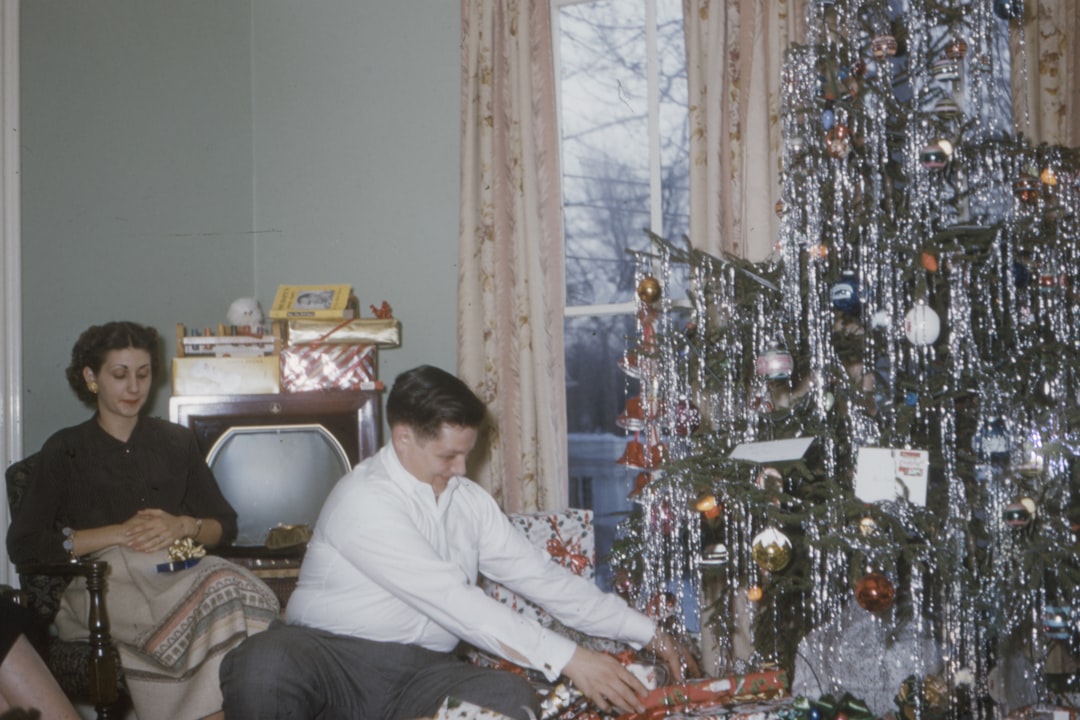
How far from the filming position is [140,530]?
290 centimetres

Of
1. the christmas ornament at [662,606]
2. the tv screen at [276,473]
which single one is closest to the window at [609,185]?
the tv screen at [276,473]

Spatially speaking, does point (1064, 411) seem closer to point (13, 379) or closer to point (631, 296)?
point (631, 296)

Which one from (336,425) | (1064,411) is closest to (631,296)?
(336,425)

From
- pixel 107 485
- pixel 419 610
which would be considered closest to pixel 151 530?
pixel 107 485

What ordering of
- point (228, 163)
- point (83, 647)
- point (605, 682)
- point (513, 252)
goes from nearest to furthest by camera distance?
point (605, 682) → point (83, 647) → point (513, 252) → point (228, 163)

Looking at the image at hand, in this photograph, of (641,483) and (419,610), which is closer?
(419,610)

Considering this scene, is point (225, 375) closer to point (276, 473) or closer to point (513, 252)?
point (276, 473)

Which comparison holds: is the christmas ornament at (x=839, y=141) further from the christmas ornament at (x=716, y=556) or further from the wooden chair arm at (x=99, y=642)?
the wooden chair arm at (x=99, y=642)

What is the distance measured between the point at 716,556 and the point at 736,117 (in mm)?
1522

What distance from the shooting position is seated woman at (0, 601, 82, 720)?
7.36 feet

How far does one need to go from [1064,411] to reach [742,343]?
74 cm

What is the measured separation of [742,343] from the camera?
2.68 metres

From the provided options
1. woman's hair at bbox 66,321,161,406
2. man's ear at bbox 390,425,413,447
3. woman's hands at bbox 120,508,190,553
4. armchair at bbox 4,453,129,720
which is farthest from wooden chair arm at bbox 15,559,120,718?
man's ear at bbox 390,425,413,447

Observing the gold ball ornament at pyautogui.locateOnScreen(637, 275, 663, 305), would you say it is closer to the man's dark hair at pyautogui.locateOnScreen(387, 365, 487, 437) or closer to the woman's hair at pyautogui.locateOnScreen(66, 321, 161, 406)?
the man's dark hair at pyautogui.locateOnScreen(387, 365, 487, 437)
